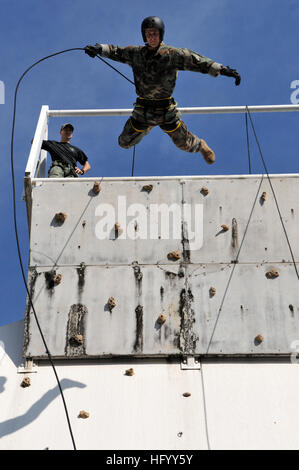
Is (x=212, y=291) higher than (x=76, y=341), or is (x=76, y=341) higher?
(x=212, y=291)

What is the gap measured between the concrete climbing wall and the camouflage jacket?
4.54 feet

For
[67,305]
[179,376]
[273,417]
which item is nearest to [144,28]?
[67,305]

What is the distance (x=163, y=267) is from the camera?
10.4 metres

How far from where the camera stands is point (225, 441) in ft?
29.1

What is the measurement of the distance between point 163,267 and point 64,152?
2.94 meters

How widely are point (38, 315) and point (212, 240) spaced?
244cm

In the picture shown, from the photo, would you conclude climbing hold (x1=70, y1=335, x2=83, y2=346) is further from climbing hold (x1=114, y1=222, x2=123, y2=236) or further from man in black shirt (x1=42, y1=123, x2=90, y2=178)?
man in black shirt (x1=42, y1=123, x2=90, y2=178)

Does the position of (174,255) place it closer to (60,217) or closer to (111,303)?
(111,303)

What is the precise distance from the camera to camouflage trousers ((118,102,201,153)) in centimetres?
1072

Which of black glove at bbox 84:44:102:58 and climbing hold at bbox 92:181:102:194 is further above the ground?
black glove at bbox 84:44:102:58

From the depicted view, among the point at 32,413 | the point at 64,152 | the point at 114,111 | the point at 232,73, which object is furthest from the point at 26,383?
→ the point at 114,111

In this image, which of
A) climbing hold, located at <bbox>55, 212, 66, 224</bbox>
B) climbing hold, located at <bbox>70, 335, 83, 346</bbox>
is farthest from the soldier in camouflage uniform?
climbing hold, located at <bbox>70, 335, 83, 346</bbox>

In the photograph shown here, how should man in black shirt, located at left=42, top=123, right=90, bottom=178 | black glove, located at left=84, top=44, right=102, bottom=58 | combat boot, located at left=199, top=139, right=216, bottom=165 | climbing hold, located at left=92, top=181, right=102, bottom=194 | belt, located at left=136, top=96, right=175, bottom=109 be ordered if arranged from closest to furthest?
black glove, located at left=84, top=44, right=102, bottom=58, belt, located at left=136, top=96, right=175, bottom=109, climbing hold, located at left=92, top=181, right=102, bottom=194, combat boot, located at left=199, top=139, right=216, bottom=165, man in black shirt, located at left=42, top=123, right=90, bottom=178
